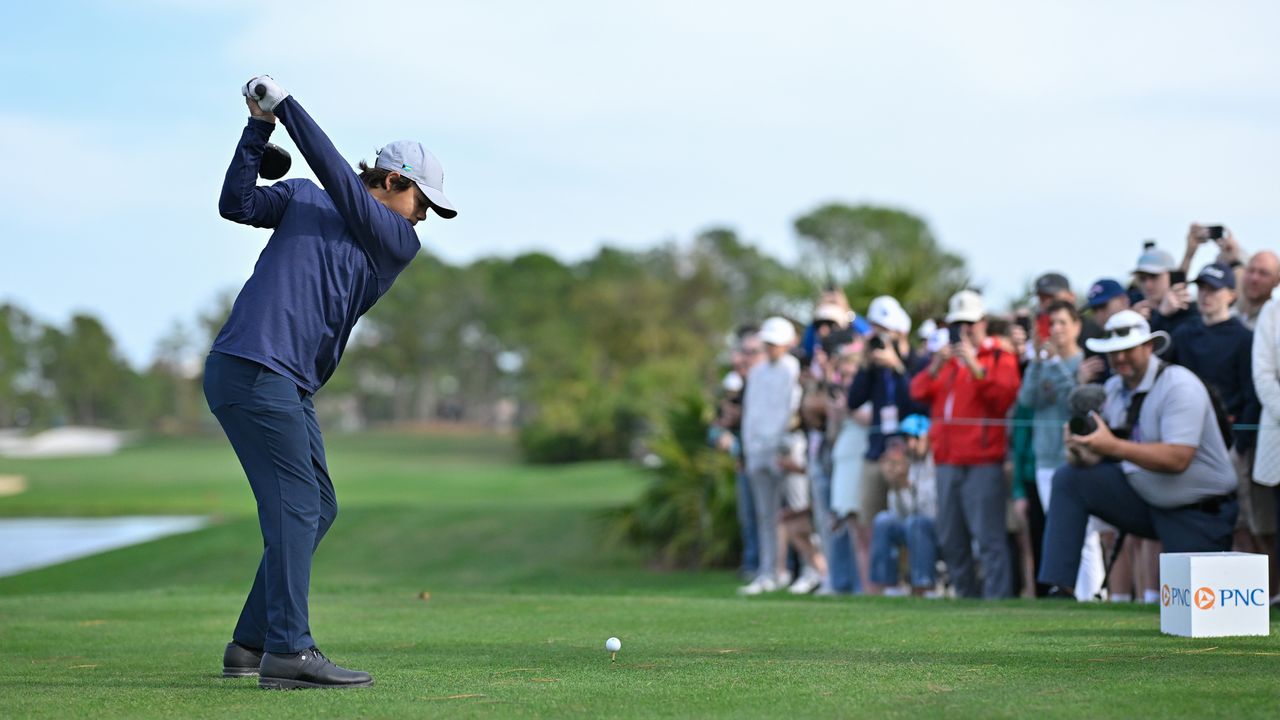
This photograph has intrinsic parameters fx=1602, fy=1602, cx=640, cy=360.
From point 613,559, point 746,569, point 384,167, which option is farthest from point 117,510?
point 384,167

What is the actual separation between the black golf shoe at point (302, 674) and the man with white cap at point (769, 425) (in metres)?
8.14

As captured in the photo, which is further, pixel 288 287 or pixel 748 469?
pixel 748 469

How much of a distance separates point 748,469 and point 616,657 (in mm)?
7808

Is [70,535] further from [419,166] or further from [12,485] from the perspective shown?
[419,166]

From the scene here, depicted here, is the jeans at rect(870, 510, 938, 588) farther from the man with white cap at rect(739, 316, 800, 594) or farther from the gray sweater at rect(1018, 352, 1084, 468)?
the man with white cap at rect(739, 316, 800, 594)

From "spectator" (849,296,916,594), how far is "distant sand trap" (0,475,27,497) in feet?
125

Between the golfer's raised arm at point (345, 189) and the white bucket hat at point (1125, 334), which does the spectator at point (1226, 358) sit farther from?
the golfer's raised arm at point (345, 189)

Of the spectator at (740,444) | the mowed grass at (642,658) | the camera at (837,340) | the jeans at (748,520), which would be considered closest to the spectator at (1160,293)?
the mowed grass at (642,658)

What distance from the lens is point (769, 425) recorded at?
14.3 m

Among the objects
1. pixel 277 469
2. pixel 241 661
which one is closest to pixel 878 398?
pixel 241 661

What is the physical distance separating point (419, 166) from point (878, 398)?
6874 mm

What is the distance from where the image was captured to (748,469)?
48.0ft

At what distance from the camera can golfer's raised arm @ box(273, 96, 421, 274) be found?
608 centimetres

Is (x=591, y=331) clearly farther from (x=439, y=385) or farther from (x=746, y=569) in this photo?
(x=439, y=385)
